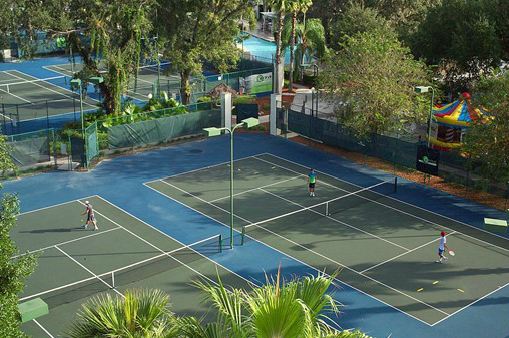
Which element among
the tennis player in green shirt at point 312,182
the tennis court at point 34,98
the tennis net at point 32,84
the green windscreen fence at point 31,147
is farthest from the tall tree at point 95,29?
the tennis player in green shirt at point 312,182

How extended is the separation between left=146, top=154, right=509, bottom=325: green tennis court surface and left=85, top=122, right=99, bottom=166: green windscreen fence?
495 cm

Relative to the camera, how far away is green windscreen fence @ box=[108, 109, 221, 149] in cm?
3988

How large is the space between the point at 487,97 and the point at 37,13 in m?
26.7

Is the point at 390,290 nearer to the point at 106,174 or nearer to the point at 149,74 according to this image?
the point at 106,174

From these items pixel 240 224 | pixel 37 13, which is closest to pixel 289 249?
pixel 240 224

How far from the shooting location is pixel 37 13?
38.4m

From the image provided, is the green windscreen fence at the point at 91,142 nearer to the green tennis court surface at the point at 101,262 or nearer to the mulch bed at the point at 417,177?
the green tennis court surface at the point at 101,262

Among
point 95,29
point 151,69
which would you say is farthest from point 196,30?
point 151,69

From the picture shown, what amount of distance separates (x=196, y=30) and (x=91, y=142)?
13484 millimetres

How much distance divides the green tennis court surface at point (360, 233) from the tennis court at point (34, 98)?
17.3 m

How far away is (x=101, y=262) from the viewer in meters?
26.0

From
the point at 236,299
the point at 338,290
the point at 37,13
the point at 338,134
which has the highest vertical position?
the point at 37,13

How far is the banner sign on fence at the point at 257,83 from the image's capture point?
5400cm

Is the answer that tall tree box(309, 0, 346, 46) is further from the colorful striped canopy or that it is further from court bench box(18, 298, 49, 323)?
court bench box(18, 298, 49, 323)
